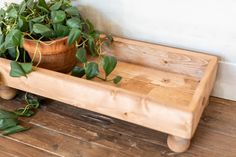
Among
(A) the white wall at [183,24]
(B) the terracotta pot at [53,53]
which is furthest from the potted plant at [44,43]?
(A) the white wall at [183,24]

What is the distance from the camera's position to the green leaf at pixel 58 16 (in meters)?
1.13

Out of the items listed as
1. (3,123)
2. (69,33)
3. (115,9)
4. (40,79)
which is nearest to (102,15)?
(115,9)

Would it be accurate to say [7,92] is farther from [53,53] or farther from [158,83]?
[158,83]

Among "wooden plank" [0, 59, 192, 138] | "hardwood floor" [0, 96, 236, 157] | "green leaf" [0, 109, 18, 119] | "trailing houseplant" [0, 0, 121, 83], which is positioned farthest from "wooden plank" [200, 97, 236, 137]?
"green leaf" [0, 109, 18, 119]

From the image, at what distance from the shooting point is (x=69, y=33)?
1.13 metres

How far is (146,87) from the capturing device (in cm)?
114

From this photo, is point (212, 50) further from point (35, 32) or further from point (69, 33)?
point (35, 32)

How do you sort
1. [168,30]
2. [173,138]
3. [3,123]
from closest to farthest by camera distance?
[173,138]
[3,123]
[168,30]

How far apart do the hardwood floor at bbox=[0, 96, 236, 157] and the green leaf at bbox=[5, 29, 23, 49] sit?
0.90 ft

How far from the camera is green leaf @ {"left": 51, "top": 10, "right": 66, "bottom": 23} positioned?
1133mm

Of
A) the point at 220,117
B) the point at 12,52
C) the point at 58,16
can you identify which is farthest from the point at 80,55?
the point at 220,117

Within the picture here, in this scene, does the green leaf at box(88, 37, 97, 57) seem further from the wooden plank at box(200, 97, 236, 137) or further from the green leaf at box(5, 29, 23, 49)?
the wooden plank at box(200, 97, 236, 137)

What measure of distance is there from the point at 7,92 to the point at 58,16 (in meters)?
0.37

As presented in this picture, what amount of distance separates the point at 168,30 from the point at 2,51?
0.62 m
